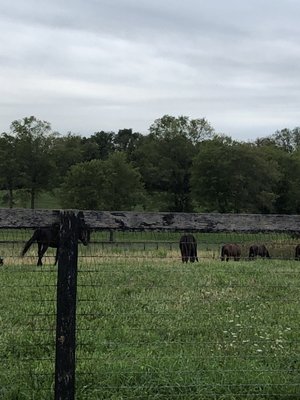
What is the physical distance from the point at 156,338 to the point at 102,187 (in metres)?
47.4

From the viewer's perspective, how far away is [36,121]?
6291 cm

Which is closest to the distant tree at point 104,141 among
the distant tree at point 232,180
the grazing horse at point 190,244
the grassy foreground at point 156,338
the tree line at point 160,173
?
the tree line at point 160,173

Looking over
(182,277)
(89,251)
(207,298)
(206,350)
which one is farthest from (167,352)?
(182,277)

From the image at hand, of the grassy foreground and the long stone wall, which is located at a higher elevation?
the long stone wall

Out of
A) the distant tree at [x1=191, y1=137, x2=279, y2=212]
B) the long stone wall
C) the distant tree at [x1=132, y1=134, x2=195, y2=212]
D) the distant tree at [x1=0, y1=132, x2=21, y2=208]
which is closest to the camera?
the long stone wall

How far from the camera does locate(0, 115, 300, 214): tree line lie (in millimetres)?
54062

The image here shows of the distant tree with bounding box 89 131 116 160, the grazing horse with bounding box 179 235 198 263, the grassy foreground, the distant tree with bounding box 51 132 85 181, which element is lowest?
the grassy foreground

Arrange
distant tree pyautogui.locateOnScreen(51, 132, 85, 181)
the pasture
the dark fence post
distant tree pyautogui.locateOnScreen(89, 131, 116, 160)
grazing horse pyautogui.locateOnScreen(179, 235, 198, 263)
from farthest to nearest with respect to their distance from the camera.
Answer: distant tree pyautogui.locateOnScreen(89, 131, 116, 160) → distant tree pyautogui.locateOnScreen(51, 132, 85, 181) → grazing horse pyautogui.locateOnScreen(179, 235, 198, 263) → the pasture → the dark fence post

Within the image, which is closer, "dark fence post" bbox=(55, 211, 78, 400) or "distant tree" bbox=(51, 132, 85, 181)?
"dark fence post" bbox=(55, 211, 78, 400)

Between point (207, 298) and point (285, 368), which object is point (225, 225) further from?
point (207, 298)

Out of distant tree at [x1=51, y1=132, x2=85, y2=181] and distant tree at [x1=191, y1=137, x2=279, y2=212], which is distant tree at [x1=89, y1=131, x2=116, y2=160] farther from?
distant tree at [x1=191, y1=137, x2=279, y2=212]

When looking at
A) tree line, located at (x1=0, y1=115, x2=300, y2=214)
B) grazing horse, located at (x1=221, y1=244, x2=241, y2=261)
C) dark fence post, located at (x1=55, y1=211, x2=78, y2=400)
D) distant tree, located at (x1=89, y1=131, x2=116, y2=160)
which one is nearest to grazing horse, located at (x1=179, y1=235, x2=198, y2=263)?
grazing horse, located at (x1=221, y1=244, x2=241, y2=261)

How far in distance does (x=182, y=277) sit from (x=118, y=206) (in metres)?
41.7

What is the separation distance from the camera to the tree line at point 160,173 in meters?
54.1
